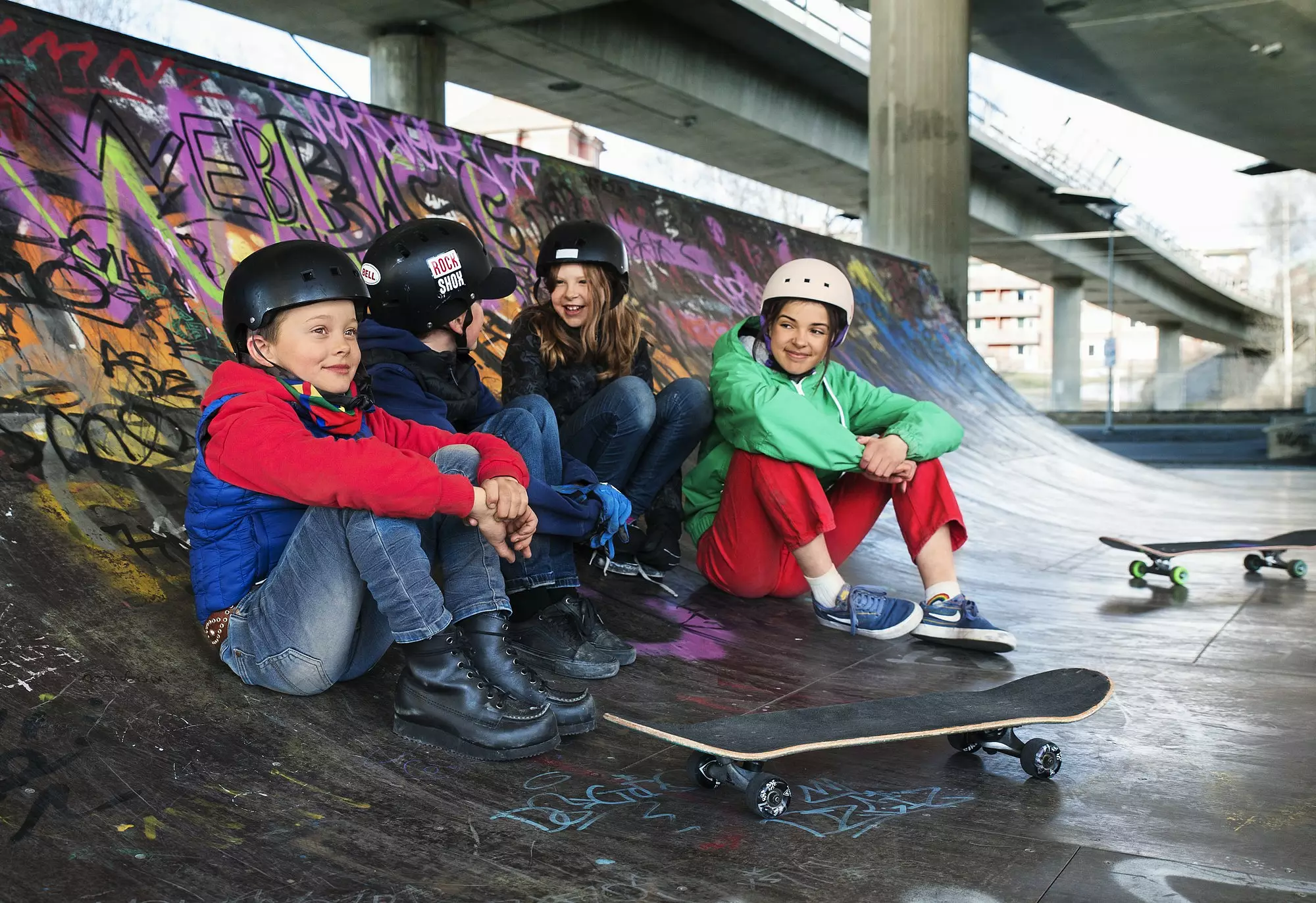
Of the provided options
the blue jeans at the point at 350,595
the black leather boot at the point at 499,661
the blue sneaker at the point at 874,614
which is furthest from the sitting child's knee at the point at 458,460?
the blue sneaker at the point at 874,614

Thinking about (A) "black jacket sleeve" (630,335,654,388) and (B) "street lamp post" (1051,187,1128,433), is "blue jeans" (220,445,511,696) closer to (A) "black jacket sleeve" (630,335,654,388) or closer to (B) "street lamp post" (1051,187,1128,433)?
(A) "black jacket sleeve" (630,335,654,388)

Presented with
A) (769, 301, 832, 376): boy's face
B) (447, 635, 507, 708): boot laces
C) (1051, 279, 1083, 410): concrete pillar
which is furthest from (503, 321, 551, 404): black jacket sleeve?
(1051, 279, 1083, 410): concrete pillar

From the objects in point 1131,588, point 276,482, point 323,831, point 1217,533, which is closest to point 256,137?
point 276,482

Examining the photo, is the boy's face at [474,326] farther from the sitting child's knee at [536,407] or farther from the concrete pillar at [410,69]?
the concrete pillar at [410,69]

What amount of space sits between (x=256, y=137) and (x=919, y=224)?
35.6 ft

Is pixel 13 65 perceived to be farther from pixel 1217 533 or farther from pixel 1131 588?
pixel 1217 533

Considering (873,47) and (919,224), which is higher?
(873,47)

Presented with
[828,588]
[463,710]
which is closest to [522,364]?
[828,588]

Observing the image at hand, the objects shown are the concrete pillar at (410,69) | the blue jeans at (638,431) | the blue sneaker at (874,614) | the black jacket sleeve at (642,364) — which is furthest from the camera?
the concrete pillar at (410,69)

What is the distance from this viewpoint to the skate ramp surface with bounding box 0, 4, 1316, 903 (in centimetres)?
192

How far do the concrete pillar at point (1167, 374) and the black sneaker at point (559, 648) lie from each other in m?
17.3

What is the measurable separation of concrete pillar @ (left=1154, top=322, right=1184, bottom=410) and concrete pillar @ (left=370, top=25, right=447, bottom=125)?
43.5 feet

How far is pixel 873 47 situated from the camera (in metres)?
14.6

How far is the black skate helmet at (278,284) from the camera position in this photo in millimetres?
2502
